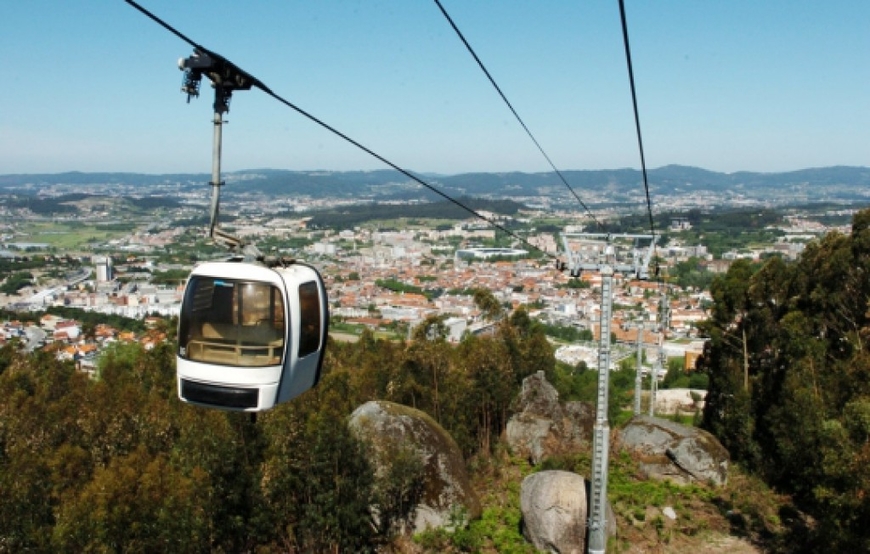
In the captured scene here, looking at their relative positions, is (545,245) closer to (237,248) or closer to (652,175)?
(237,248)

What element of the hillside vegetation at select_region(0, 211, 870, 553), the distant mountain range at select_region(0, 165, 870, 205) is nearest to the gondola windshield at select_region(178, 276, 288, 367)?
the hillside vegetation at select_region(0, 211, 870, 553)

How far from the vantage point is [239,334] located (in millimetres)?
4637

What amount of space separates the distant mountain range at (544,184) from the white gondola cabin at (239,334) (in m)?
132

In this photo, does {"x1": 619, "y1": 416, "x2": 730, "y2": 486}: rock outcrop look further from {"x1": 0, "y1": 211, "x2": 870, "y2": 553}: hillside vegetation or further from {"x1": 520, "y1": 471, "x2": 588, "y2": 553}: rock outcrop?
{"x1": 520, "y1": 471, "x2": 588, "y2": 553}: rock outcrop

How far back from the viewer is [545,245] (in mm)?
69562

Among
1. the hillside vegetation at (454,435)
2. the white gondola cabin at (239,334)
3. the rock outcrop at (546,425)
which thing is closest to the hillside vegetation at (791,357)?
the hillside vegetation at (454,435)

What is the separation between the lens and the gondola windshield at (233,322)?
4.57m

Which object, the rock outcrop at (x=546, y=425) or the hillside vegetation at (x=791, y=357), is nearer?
the hillside vegetation at (x=791, y=357)

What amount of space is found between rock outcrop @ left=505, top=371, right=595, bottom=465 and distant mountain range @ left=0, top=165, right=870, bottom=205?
400ft

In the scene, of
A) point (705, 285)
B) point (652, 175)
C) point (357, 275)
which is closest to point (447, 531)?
point (705, 285)

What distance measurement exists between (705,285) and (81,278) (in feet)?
180

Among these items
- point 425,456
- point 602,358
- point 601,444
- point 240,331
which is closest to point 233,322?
point 240,331

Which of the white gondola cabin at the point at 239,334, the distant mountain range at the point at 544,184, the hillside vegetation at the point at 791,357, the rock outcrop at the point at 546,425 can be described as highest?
the distant mountain range at the point at 544,184

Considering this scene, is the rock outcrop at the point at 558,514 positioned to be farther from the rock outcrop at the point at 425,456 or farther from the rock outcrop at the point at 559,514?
the rock outcrop at the point at 425,456
